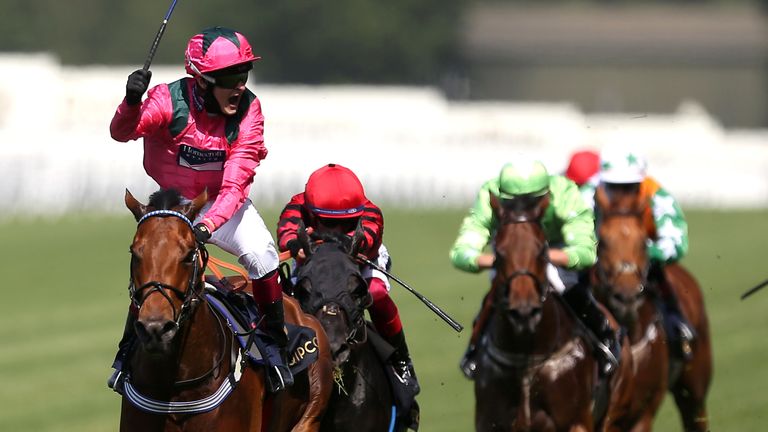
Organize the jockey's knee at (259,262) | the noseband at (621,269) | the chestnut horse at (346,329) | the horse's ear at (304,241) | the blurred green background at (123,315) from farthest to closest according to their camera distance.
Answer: the blurred green background at (123,315) → the noseband at (621,269) → the horse's ear at (304,241) → the chestnut horse at (346,329) → the jockey's knee at (259,262)

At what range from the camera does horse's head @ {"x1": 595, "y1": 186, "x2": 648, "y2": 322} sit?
914cm

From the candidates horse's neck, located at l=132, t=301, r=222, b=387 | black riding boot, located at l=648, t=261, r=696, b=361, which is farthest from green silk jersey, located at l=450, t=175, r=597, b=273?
black riding boot, located at l=648, t=261, r=696, b=361

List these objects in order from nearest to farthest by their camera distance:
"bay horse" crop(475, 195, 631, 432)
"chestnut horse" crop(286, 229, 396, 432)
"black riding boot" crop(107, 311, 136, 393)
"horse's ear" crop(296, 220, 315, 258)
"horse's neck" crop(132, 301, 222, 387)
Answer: "horse's neck" crop(132, 301, 222, 387) < "black riding boot" crop(107, 311, 136, 393) < "chestnut horse" crop(286, 229, 396, 432) < "horse's ear" crop(296, 220, 315, 258) < "bay horse" crop(475, 195, 631, 432)

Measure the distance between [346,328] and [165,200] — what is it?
64.8 inches

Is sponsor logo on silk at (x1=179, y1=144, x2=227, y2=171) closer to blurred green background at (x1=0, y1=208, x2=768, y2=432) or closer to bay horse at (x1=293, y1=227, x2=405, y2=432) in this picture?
bay horse at (x1=293, y1=227, x2=405, y2=432)

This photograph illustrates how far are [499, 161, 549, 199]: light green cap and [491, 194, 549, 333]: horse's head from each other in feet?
0.15

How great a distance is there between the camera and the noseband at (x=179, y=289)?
593cm

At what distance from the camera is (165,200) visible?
20.7 ft

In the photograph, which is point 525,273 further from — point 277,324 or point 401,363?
point 401,363

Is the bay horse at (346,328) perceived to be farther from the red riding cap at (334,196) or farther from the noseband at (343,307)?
the red riding cap at (334,196)

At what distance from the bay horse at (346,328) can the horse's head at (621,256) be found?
60.7 inches

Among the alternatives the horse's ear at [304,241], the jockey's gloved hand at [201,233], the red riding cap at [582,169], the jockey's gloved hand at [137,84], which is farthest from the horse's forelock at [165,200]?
the red riding cap at [582,169]

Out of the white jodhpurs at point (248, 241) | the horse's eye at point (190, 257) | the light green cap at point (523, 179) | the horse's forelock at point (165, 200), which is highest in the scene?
the horse's forelock at point (165, 200)

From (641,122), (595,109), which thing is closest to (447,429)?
(641,122)
